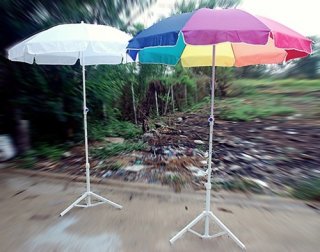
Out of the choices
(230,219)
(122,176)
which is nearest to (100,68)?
(122,176)

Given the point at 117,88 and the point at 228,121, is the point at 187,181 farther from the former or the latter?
the point at 228,121

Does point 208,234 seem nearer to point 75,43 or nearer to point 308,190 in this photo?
point 308,190

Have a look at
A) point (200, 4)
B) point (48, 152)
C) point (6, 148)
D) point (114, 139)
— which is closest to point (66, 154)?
point (48, 152)

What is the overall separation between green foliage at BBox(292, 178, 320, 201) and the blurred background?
1 centimetres

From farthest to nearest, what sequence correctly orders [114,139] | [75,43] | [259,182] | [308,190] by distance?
[114,139]
[259,182]
[308,190]
[75,43]

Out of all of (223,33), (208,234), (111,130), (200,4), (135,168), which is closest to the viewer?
(223,33)

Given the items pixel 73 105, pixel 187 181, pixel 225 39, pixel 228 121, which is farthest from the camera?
pixel 228 121

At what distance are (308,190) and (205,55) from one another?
225cm

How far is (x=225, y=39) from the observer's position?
77.0 inches

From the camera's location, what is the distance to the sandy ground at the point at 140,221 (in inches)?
111

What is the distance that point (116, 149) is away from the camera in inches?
249

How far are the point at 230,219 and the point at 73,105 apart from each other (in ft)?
14.9

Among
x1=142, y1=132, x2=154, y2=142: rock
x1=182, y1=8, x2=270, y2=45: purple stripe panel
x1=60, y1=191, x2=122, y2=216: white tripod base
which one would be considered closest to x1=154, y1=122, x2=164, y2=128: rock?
x1=142, y1=132, x2=154, y2=142: rock

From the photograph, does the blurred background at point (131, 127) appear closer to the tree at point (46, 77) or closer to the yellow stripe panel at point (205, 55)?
the tree at point (46, 77)
